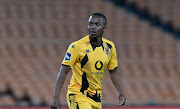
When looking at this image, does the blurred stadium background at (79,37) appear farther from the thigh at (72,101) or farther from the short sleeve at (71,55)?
the short sleeve at (71,55)

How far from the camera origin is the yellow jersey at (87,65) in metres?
5.09

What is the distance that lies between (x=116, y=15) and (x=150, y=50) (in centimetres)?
140

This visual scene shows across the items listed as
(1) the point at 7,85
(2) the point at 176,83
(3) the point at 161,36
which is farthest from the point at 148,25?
(1) the point at 7,85

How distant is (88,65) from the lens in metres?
5.14

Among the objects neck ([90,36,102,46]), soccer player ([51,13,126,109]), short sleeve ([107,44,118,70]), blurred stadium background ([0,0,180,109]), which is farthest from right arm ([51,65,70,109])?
blurred stadium background ([0,0,180,109])

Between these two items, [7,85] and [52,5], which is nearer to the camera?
[7,85]

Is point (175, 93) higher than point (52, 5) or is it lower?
lower

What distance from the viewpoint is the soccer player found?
5.04 metres

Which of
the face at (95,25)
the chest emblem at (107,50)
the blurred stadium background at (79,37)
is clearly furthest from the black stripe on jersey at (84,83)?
the blurred stadium background at (79,37)

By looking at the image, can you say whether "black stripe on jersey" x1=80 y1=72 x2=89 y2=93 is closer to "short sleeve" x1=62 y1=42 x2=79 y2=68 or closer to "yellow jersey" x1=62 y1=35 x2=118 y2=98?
"yellow jersey" x1=62 y1=35 x2=118 y2=98

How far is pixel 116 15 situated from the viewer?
42.1 ft

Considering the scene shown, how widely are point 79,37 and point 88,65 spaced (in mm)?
7030

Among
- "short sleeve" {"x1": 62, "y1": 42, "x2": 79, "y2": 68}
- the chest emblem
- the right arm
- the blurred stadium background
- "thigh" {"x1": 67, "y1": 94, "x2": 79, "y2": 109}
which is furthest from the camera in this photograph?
the blurred stadium background

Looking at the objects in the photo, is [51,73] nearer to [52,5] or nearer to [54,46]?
[54,46]
